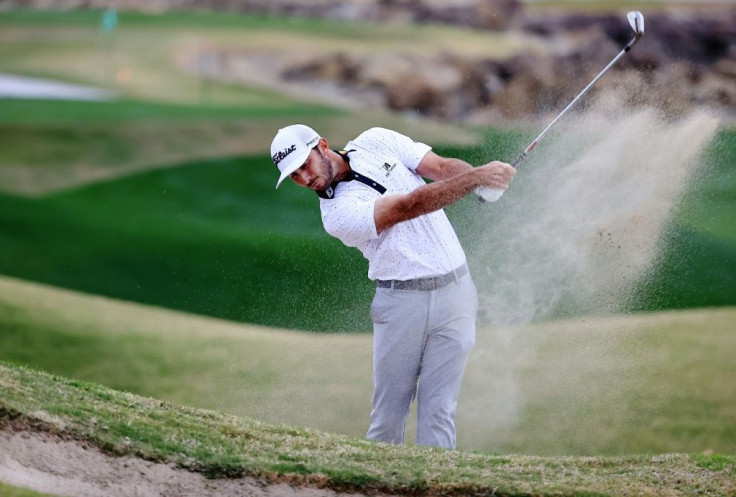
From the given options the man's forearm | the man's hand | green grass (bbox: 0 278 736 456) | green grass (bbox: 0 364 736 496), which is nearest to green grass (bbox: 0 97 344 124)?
green grass (bbox: 0 278 736 456)

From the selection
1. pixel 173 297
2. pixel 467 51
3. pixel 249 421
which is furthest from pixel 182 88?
pixel 249 421

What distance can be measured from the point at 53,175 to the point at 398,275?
8045 millimetres

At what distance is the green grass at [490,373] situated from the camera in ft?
21.2

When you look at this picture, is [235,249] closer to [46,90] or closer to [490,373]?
[490,373]

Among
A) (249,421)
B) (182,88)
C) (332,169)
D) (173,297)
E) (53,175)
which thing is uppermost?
(182,88)

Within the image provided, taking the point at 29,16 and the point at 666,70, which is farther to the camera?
the point at 29,16

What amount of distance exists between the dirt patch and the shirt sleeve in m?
1.08

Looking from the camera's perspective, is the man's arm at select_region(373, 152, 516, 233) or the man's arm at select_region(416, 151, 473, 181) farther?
the man's arm at select_region(416, 151, 473, 181)

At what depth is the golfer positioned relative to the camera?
445 cm

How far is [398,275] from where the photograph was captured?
4.59 meters

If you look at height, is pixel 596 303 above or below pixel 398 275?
above

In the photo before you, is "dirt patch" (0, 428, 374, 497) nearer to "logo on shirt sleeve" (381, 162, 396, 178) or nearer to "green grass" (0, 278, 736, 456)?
"logo on shirt sleeve" (381, 162, 396, 178)

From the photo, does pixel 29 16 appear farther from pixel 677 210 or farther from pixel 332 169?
pixel 332 169

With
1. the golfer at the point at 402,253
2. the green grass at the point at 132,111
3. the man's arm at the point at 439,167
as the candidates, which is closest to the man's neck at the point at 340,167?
the golfer at the point at 402,253
